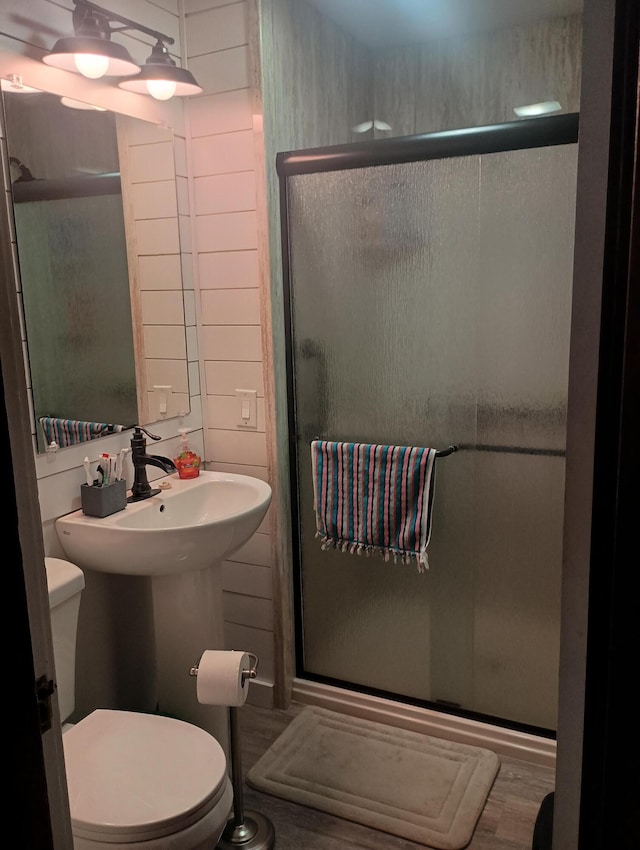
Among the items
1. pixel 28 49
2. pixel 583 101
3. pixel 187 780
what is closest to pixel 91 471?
pixel 187 780

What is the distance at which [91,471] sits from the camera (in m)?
2.13

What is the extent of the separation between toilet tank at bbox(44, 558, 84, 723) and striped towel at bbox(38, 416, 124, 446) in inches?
14.2

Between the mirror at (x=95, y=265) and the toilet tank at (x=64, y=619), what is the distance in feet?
1.29

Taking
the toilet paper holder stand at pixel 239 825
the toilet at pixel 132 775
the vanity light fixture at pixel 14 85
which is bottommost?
the toilet paper holder stand at pixel 239 825

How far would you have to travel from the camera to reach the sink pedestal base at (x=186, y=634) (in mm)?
2119

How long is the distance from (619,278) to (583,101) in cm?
19

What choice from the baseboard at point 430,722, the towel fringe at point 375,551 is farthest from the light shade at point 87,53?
the baseboard at point 430,722

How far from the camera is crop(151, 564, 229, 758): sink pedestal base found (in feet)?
6.95

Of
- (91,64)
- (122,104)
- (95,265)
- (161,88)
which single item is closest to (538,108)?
(161,88)

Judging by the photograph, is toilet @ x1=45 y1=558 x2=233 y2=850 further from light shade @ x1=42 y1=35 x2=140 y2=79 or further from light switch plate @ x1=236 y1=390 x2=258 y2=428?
light shade @ x1=42 y1=35 x2=140 y2=79

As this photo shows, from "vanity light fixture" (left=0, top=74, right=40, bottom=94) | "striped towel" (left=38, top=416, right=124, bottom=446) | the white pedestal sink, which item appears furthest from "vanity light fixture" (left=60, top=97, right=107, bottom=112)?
the white pedestal sink

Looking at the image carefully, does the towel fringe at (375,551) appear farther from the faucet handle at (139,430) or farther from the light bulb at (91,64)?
the light bulb at (91,64)

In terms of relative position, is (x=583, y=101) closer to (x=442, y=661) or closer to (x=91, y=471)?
(x=91, y=471)

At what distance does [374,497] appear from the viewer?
231 cm
